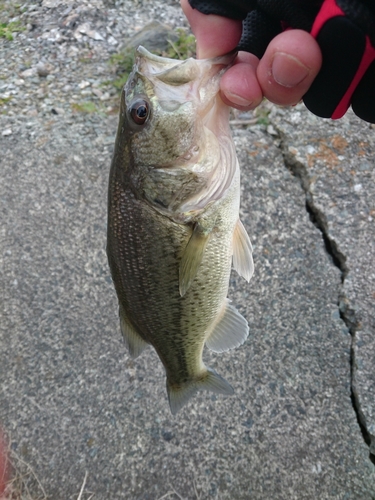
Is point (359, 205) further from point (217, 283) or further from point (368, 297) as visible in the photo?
point (217, 283)

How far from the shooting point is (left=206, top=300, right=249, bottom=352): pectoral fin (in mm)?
1769

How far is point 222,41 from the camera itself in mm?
1425

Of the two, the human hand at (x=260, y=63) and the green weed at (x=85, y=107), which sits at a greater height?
the human hand at (x=260, y=63)

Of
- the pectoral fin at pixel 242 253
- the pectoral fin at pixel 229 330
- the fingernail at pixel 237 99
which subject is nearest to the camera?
the fingernail at pixel 237 99

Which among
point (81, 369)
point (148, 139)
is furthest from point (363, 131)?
point (81, 369)

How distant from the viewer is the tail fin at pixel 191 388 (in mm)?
1862

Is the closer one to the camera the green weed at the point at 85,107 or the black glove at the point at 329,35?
the black glove at the point at 329,35

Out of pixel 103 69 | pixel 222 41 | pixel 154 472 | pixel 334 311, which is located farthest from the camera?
Answer: pixel 103 69

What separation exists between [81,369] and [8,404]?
39cm

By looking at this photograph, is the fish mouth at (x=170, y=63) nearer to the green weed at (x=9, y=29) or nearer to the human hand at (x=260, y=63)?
the human hand at (x=260, y=63)

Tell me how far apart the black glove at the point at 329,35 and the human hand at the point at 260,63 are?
3 centimetres

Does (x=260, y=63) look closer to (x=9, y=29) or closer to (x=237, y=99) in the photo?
(x=237, y=99)

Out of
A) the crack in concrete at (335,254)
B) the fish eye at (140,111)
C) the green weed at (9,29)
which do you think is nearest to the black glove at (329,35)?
the fish eye at (140,111)

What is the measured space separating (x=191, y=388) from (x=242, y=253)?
Answer: 599 mm
